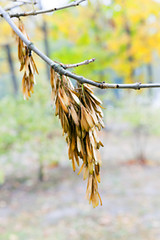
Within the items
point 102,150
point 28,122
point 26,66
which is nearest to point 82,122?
point 26,66

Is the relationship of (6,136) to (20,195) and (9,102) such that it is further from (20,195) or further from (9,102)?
(20,195)

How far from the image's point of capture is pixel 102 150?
1217cm

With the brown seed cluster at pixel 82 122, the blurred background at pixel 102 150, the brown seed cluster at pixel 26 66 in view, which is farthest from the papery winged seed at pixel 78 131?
the blurred background at pixel 102 150

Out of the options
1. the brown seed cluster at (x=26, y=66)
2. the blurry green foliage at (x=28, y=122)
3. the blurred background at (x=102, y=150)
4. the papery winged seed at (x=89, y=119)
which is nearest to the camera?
the papery winged seed at (x=89, y=119)

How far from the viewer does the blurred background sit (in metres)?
6.44

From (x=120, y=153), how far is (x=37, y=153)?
15.9 ft

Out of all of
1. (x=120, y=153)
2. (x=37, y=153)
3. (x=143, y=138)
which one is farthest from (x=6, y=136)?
(x=143, y=138)

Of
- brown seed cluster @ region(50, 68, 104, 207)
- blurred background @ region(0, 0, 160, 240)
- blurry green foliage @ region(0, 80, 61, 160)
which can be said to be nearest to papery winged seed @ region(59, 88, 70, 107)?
brown seed cluster @ region(50, 68, 104, 207)

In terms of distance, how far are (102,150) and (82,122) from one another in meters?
11.5

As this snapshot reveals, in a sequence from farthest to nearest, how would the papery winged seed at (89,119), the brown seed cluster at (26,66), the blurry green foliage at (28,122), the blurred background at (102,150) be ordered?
1. the blurry green foliage at (28,122)
2. the blurred background at (102,150)
3. the brown seed cluster at (26,66)
4. the papery winged seed at (89,119)

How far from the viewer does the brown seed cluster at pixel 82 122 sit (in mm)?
781

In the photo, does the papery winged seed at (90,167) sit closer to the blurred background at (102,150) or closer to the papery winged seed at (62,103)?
the papery winged seed at (62,103)

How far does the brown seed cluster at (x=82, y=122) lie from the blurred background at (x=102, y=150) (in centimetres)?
288

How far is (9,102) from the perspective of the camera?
27.0 ft
